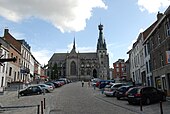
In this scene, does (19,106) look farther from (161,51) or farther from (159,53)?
(159,53)

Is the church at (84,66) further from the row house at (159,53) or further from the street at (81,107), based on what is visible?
the street at (81,107)

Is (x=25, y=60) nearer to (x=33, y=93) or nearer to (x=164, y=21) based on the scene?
(x=33, y=93)

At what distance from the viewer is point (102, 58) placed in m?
124

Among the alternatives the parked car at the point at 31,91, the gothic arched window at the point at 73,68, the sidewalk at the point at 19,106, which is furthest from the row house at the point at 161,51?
the gothic arched window at the point at 73,68

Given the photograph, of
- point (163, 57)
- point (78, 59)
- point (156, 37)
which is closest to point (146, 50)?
point (156, 37)

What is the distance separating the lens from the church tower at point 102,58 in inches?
4663

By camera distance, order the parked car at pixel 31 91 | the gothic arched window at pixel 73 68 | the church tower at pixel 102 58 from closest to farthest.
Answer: the parked car at pixel 31 91 → the gothic arched window at pixel 73 68 → the church tower at pixel 102 58

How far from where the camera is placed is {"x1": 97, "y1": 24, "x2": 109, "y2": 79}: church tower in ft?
389

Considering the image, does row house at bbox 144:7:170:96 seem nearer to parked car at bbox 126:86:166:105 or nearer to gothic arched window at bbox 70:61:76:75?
parked car at bbox 126:86:166:105

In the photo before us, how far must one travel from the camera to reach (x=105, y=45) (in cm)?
12825

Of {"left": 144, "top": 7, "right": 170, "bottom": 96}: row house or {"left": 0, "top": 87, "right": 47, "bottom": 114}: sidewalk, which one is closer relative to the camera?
{"left": 0, "top": 87, "right": 47, "bottom": 114}: sidewalk

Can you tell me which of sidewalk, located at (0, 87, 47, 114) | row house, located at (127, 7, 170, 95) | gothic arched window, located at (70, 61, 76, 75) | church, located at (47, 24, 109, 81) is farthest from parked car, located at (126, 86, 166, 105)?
gothic arched window, located at (70, 61, 76, 75)

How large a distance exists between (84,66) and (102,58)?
11.9 meters

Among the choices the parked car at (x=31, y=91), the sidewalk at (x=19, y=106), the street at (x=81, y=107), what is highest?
the parked car at (x=31, y=91)
